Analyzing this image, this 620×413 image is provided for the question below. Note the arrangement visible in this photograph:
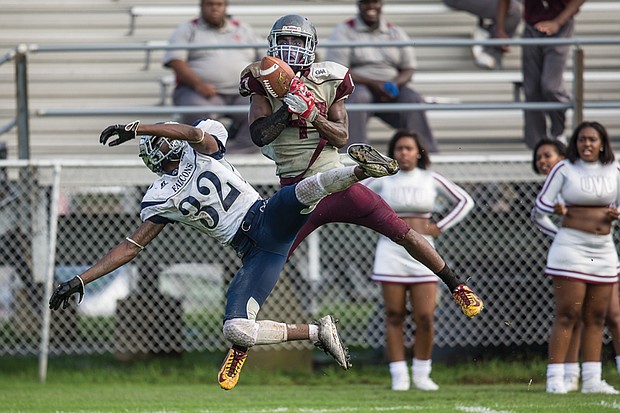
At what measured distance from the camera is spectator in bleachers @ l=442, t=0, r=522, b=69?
1159 cm

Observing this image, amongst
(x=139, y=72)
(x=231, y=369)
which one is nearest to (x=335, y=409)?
(x=231, y=369)

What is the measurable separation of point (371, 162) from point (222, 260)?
485cm

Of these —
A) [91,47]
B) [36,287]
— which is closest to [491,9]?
[91,47]

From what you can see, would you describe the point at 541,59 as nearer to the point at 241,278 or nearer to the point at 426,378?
the point at 426,378

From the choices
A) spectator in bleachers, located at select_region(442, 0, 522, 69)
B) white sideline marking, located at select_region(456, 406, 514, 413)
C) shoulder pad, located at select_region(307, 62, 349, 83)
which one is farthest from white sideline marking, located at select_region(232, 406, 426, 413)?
spectator in bleachers, located at select_region(442, 0, 522, 69)

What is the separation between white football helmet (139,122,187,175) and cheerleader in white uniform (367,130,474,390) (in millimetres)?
2872

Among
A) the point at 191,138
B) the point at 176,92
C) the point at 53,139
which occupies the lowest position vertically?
the point at 53,139

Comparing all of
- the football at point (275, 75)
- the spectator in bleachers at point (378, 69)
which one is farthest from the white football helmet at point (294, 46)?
the spectator in bleachers at point (378, 69)

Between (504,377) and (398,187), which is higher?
(398,187)

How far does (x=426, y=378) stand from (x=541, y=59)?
3342 mm

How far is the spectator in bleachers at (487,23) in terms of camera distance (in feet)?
38.0

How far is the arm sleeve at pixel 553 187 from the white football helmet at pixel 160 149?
3.15 metres

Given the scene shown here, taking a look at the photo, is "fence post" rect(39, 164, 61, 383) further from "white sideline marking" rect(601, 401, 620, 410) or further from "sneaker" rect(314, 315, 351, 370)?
"white sideline marking" rect(601, 401, 620, 410)

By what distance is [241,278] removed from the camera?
6.28m
